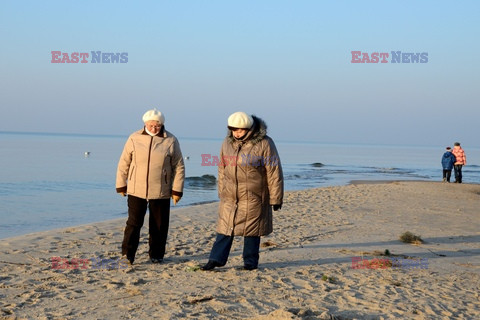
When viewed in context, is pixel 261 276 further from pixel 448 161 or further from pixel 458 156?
pixel 448 161

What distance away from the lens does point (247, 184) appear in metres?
5.95

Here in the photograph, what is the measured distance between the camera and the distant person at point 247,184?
5.87 metres

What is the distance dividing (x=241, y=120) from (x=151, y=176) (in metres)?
1.28

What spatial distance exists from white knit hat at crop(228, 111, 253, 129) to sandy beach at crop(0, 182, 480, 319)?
158 cm

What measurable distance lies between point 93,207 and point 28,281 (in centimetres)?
1070

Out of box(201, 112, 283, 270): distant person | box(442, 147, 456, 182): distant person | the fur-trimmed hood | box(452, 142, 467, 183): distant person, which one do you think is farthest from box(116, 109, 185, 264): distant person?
box(442, 147, 456, 182): distant person

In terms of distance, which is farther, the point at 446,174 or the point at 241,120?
the point at 446,174

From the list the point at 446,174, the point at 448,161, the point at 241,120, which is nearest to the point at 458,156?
the point at 448,161

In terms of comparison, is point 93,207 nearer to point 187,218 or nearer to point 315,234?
point 187,218

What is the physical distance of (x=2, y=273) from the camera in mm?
5902

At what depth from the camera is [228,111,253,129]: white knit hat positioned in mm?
5805

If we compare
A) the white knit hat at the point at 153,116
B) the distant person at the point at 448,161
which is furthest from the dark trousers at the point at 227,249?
the distant person at the point at 448,161

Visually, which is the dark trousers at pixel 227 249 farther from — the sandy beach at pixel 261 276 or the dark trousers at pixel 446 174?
the dark trousers at pixel 446 174

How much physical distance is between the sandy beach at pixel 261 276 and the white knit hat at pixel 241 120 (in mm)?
1577
